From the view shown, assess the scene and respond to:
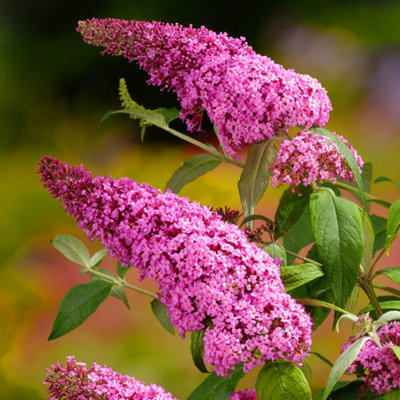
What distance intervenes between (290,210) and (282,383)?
0.20m

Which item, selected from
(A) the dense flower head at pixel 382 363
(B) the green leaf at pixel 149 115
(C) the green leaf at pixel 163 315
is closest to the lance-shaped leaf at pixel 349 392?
(A) the dense flower head at pixel 382 363

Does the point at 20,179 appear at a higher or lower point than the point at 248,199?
lower

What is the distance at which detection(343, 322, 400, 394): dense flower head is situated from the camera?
0.60 meters

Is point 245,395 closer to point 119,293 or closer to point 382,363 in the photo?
point 382,363

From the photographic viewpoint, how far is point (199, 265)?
1.95 feet

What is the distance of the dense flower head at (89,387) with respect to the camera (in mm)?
602

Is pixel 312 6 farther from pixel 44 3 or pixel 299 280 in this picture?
pixel 299 280

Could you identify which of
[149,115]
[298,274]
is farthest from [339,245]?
[149,115]

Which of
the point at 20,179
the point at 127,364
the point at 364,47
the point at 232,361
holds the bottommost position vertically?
the point at 127,364

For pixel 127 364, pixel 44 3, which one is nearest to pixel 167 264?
pixel 127 364

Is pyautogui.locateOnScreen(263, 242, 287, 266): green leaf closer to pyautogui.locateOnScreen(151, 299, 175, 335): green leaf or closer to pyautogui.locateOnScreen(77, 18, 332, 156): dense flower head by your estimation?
pyautogui.locateOnScreen(77, 18, 332, 156): dense flower head

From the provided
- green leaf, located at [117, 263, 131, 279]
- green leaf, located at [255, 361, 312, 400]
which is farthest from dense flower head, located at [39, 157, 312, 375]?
green leaf, located at [117, 263, 131, 279]

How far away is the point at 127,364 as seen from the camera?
112 cm

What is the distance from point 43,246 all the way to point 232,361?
622 mm
